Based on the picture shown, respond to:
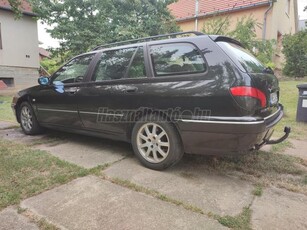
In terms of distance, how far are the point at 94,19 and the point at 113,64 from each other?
29.3ft

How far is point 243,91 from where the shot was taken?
2594 mm

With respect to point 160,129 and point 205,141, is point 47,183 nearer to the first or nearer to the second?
point 160,129

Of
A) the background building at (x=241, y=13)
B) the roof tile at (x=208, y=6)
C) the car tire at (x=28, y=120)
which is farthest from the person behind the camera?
the roof tile at (x=208, y=6)

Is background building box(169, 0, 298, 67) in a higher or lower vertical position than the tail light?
higher

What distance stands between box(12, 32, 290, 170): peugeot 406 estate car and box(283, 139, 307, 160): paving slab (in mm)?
936

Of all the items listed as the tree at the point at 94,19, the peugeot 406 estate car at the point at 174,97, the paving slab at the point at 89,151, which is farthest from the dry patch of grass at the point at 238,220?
the tree at the point at 94,19

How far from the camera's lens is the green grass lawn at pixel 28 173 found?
2.66 meters

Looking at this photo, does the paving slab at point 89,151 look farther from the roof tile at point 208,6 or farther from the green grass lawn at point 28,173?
the roof tile at point 208,6

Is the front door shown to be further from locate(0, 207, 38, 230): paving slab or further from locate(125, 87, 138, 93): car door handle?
locate(0, 207, 38, 230): paving slab

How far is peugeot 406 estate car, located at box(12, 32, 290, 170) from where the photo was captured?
2.68m

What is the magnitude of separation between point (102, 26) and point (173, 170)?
31.6 feet

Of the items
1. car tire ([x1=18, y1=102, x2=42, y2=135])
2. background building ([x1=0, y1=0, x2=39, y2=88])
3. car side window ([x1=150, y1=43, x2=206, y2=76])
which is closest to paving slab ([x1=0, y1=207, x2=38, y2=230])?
car side window ([x1=150, y1=43, x2=206, y2=76])

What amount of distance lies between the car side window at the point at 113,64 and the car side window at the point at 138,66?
0.09m

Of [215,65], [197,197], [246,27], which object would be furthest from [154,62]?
[246,27]
